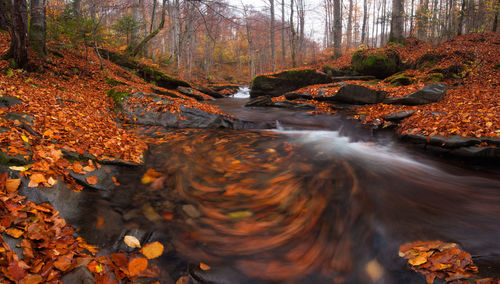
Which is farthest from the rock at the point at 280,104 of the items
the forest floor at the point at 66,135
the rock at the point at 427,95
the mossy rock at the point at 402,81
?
the mossy rock at the point at 402,81

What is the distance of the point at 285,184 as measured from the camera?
3.43m

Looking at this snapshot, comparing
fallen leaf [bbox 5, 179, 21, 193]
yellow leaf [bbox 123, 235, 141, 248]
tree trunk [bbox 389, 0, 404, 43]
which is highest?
tree trunk [bbox 389, 0, 404, 43]

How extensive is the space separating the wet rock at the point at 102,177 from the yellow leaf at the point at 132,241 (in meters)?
0.92

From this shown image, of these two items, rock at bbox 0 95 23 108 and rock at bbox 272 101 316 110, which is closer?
rock at bbox 0 95 23 108

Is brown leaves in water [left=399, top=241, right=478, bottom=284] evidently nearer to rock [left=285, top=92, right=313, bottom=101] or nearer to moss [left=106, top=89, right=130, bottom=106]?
moss [left=106, top=89, right=130, bottom=106]

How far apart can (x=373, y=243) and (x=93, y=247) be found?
259 cm

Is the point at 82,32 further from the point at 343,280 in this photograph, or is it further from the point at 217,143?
the point at 343,280

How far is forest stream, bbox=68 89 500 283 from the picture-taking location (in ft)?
6.36

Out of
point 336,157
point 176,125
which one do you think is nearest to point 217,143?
point 176,125

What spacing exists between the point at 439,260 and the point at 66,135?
4.49 metres

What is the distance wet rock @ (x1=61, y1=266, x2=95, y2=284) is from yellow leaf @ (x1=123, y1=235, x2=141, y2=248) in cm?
49

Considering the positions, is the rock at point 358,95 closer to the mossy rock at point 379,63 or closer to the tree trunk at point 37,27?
the mossy rock at point 379,63

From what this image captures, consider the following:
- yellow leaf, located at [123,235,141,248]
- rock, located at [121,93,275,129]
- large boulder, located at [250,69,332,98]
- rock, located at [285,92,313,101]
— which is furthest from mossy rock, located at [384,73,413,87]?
yellow leaf, located at [123,235,141,248]

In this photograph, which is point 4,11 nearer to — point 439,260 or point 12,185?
point 12,185
